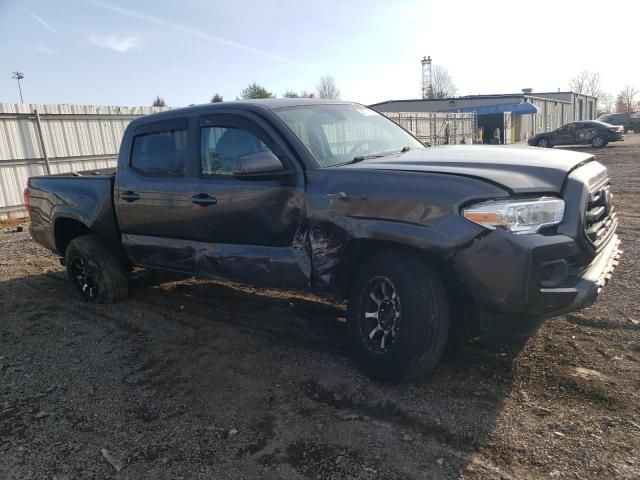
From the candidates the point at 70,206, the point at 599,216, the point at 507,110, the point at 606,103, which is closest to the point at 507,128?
the point at 507,110

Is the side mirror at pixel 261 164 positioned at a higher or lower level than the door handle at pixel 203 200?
higher

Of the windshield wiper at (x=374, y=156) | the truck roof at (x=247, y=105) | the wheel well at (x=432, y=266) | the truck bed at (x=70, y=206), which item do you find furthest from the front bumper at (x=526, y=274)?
the truck bed at (x=70, y=206)

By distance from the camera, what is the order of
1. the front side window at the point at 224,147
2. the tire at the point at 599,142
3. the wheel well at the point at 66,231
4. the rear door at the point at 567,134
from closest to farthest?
the front side window at the point at 224,147 < the wheel well at the point at 66,231 < the tire at the point at 599,142 < the rear door at the point at 567,134

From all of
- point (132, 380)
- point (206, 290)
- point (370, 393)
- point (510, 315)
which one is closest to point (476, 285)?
point (510, 315)

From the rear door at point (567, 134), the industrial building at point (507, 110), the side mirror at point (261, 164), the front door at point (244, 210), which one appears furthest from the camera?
the industrial building at point (507, 110)

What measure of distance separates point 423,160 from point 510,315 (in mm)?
1237

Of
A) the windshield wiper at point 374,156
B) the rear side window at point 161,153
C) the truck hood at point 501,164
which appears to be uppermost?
the rear side window at point 161,153

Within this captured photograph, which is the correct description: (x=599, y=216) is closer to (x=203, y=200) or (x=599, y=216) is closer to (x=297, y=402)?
(x=297, y=402)

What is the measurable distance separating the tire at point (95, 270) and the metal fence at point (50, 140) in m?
9.36

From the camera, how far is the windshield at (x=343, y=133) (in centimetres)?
392

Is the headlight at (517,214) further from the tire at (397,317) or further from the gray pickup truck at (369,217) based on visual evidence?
the tire at (397,317)

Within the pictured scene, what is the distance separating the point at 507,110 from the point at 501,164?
1659 inches

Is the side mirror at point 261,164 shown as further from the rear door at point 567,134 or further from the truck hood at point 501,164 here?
the rear door at point 567,134

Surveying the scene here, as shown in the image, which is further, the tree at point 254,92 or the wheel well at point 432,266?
the tree at point 254,92
